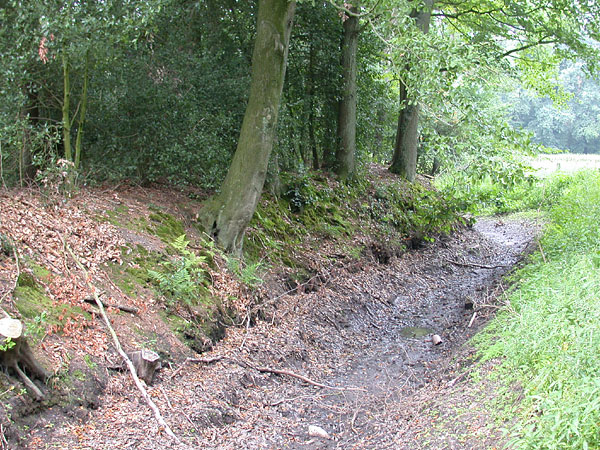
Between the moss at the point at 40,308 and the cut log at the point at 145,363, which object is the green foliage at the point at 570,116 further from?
the moss at the point at 40,308

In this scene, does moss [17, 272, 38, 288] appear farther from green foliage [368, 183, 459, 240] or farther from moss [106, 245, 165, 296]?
green foliage [368, 183, 459, 240]

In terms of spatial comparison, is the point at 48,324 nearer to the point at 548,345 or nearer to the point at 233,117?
the point at 548,345

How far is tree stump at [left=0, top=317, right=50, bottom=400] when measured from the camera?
14.7 ft

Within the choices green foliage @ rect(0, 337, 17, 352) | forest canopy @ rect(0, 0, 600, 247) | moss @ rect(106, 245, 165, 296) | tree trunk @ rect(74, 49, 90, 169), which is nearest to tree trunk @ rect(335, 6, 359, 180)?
forest canopy @ rect(0, 0, 600, 247)

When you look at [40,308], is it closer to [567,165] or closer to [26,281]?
[26,281]

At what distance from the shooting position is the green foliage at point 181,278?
719 cm

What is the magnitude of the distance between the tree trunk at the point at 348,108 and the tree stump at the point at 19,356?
33.6ft

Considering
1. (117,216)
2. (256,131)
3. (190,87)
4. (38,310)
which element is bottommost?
(38,310)

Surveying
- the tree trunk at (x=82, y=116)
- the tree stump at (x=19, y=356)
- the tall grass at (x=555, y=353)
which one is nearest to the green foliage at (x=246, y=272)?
the tree trunk at (x=82, y=116)

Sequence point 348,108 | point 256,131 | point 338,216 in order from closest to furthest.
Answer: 1. point 256,131
2. point 338,216
3. point 348,108

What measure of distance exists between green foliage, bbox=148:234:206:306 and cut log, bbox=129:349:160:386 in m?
1.33

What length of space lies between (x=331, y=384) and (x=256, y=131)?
4.18 m

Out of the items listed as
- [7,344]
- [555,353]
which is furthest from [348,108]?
[7,344]

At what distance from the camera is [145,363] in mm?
5723
